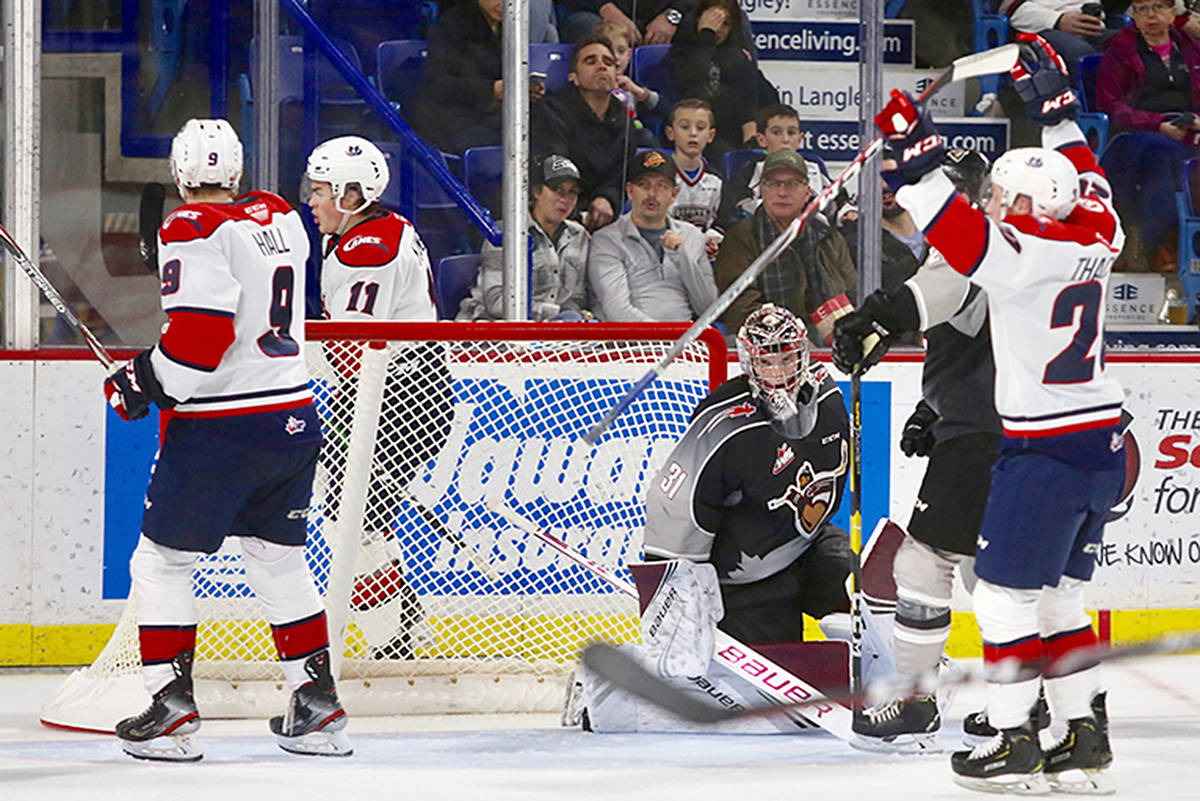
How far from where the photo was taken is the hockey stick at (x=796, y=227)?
3.29m

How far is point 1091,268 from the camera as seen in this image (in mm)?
3184

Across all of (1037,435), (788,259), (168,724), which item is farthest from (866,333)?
(788,259)

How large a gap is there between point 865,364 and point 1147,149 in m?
2.77

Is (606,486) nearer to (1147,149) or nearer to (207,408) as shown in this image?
(207,408)

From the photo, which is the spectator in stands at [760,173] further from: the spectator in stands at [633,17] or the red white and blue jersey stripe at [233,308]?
the red white and blue jersey stripe at [233,308]

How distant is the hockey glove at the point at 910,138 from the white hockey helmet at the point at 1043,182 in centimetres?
17

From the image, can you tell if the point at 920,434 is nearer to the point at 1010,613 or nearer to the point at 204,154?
the point at 1010,613

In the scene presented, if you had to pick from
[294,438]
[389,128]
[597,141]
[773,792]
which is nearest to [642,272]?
[597,141]

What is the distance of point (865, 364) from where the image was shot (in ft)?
11.5

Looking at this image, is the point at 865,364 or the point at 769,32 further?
the point at 769,32

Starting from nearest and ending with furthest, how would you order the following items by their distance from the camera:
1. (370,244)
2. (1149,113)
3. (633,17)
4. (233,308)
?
(233,308), (370,244), (633,17), (1149,113)

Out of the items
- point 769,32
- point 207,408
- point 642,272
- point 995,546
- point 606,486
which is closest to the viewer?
point 995,546

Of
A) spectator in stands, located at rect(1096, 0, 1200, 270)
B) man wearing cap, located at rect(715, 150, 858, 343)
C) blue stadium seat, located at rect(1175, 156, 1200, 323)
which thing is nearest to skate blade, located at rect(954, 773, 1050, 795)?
man wearing cap, located at rect(715, 150, 858, 343)

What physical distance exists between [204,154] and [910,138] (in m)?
1.39
